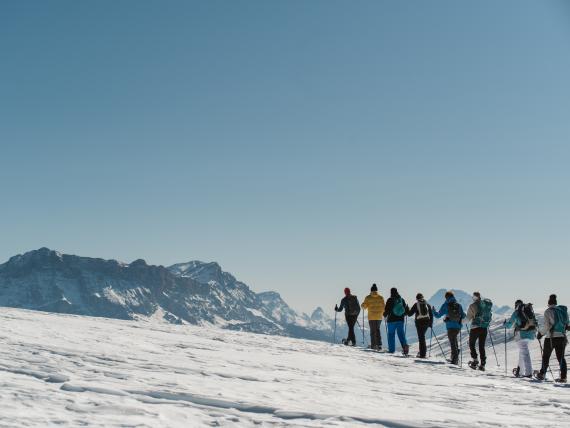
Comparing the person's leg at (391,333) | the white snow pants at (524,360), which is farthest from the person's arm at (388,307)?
the white snow pants at (524,360)

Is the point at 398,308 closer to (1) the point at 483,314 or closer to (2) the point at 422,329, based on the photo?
(2) the point at 422,329

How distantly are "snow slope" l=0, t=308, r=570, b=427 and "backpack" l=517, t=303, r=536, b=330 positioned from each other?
240 cm

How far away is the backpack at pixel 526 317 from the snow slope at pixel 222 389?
240 centimetres

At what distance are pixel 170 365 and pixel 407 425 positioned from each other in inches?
214

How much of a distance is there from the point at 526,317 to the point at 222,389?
1191cm

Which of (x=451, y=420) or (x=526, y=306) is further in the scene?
(x=526, y=306)

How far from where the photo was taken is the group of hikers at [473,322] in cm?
1611

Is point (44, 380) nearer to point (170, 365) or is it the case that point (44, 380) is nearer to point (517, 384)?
point (170, 365)

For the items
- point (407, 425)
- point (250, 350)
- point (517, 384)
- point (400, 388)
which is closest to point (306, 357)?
point (250, 350)

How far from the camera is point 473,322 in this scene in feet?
60.7

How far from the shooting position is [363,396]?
1000 centimetres

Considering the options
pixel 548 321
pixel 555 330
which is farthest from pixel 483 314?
pixel 555 330

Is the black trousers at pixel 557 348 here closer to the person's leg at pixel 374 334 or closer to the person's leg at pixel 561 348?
the person's leg at pixel 561 348

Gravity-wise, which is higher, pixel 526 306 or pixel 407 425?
pixel 526 306
